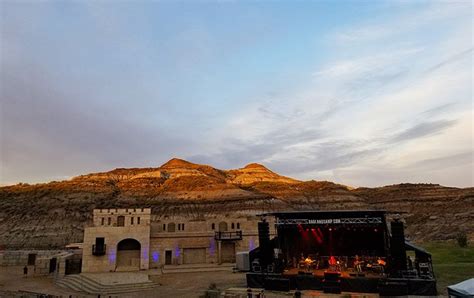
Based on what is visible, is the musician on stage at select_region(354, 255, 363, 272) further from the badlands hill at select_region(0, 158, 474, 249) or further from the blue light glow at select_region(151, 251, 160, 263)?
the badlands hill at select_region(0, 158, 474, 249)

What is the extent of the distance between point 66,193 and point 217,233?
64274 millimetres

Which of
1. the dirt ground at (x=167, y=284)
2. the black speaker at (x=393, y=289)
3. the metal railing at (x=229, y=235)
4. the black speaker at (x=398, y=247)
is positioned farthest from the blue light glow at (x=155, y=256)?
the black speaker at (x=398, y=247)

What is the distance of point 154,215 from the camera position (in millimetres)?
79000

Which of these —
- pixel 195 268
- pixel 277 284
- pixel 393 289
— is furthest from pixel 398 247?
pixel 195 268

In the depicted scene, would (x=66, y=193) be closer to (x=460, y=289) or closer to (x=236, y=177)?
(x=236, y=177)

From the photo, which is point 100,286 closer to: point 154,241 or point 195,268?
point 195,268

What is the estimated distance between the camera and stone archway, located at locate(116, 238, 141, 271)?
111ft

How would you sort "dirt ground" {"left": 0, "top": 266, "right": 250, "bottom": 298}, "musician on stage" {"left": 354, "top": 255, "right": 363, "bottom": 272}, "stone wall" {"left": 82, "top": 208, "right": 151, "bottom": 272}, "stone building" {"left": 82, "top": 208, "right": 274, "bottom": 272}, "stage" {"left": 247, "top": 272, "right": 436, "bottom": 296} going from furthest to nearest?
"stone building" {"left": 82, "top": 208, "right": 274, "bottom": 272} → "stone wall" {"left": 82, "top": 208, "right": 151, "bottom": 272} → "musician on stage" {"left": 354, "top": 255, "right": 363, "bottom": 272} → "dirt ground" {"left": 0, "top": 266, "right": 250, "bottom": 298} → "stage" {"left": 247, "top": 272, "right": 436, "bottom": 296}

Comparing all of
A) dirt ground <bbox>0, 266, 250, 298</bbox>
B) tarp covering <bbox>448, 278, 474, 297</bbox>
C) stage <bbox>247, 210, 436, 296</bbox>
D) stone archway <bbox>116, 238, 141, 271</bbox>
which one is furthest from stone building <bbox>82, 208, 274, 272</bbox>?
tarp covering <bbox>448, 278, 474, 297</bbox>

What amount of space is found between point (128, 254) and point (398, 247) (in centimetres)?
2482

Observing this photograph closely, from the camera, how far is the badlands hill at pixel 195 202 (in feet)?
209

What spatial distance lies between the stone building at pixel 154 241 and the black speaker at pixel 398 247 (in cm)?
1889

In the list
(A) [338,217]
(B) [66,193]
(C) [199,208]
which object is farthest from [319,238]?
(B) [66,193]

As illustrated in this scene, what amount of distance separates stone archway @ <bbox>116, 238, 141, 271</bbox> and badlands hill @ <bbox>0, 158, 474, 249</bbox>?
37.8m
